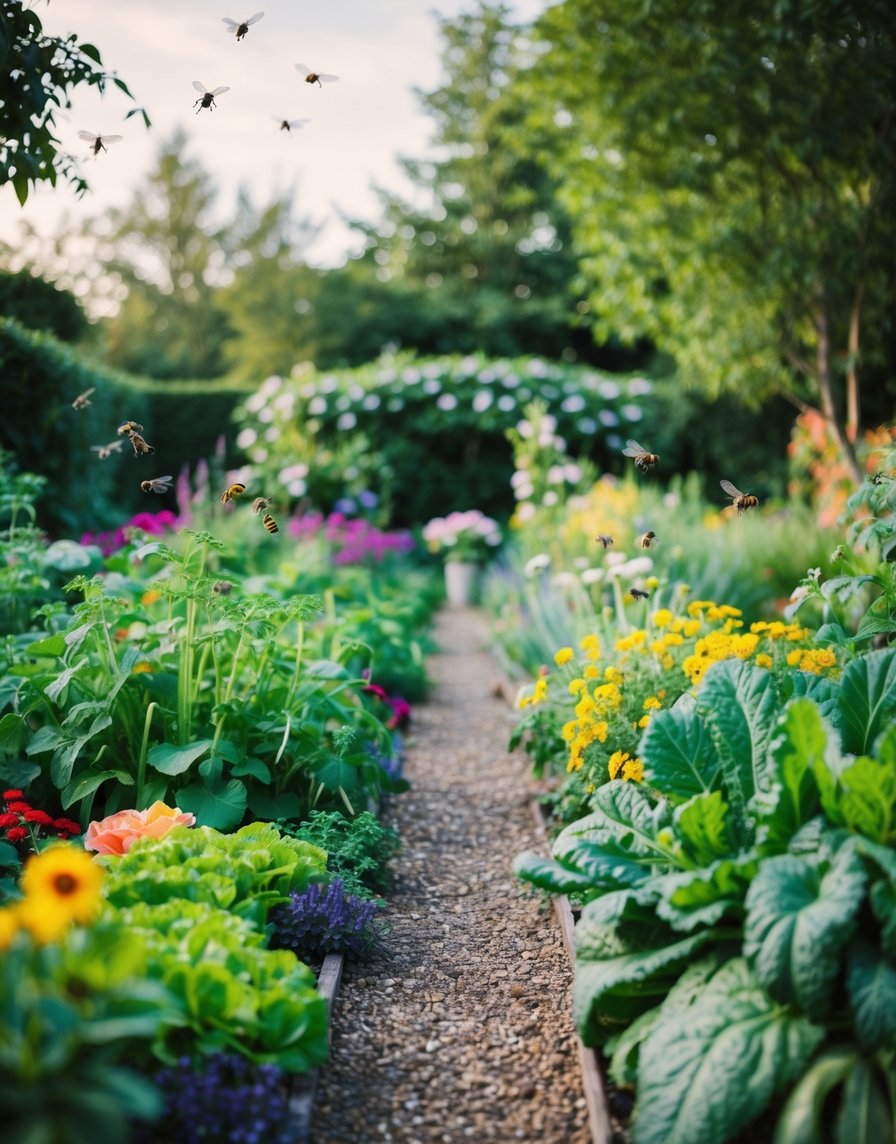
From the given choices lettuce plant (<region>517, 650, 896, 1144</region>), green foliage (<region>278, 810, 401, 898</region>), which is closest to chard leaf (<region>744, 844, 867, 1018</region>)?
lettuce plant (<region>517, 650, 896, 1144</region>)

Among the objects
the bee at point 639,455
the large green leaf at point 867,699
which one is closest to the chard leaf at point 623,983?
the large green leaf at point 867,699

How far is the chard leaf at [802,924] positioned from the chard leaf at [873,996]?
5 cm

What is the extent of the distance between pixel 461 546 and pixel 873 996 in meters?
7.63

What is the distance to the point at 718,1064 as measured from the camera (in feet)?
4.85

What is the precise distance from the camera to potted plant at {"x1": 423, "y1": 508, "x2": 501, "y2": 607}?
8797 mm

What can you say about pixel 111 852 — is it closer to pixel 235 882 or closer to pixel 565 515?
pixel 235 882

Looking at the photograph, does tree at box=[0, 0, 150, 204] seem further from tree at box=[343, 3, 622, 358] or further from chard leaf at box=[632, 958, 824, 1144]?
tree at box=[343, 3, 622, 358]

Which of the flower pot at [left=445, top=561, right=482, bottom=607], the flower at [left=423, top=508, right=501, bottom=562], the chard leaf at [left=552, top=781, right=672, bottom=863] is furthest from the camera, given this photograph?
the flower pot at [left=445, top=561, right=482, bottom=607]

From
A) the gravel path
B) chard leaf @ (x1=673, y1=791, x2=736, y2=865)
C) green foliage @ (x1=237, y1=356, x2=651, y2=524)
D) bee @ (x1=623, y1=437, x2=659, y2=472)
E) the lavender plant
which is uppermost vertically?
green foliage @ (x1=237, y1=356, x2=651, y2=524)

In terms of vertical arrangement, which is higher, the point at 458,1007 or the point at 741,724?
the point at 741,724

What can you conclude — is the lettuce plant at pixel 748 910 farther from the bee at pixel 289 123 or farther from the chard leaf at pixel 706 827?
the bee at pixel 289 123

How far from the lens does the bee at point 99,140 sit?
275cm

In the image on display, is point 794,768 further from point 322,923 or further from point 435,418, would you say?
point 435,418

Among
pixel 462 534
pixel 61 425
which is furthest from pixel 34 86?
pixel 462 534
